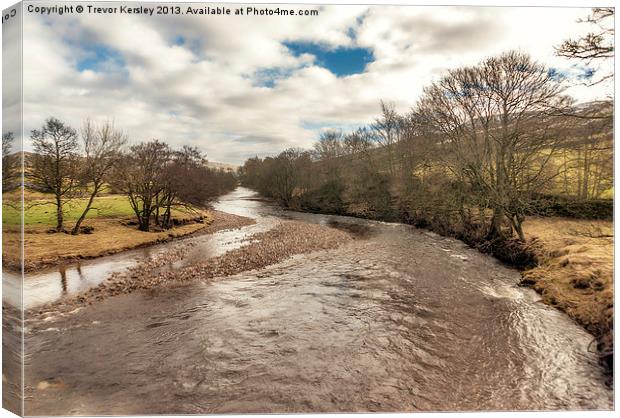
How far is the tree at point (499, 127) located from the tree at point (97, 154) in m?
8.41

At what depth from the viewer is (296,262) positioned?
12.5 metres

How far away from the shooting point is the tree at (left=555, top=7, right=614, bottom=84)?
4.65 meters

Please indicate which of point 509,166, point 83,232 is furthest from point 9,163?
point 509,166

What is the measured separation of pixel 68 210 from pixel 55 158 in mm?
4507

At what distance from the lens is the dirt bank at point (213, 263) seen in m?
8.31

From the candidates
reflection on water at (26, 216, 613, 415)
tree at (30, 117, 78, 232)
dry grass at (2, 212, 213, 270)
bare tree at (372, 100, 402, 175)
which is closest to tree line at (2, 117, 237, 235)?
tree at (30, 117, 78, 232)

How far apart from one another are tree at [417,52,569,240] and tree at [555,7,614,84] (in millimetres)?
959

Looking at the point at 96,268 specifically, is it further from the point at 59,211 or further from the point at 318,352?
the point at 318,352

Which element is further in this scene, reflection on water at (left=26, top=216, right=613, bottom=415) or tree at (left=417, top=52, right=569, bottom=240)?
tree at (left=417, top=52, right=569, bottom=240)

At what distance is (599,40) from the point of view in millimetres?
4688

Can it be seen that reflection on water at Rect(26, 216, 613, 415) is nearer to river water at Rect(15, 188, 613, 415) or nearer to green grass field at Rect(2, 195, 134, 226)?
river water at Rect(15, 188, 613, 415)

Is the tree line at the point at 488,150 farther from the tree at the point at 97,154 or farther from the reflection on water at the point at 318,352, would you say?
the tree at the point at 97,154

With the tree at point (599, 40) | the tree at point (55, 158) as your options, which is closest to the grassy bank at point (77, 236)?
the tree at point (55, 158)

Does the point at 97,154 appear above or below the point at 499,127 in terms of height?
below
